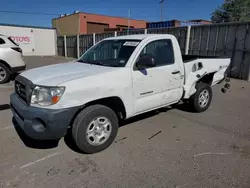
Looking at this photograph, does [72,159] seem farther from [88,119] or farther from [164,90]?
[164,90]

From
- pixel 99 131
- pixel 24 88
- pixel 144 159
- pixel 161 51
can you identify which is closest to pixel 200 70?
pixel 161 51

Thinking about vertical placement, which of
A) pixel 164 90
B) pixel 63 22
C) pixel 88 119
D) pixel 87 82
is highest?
pixel 63 22

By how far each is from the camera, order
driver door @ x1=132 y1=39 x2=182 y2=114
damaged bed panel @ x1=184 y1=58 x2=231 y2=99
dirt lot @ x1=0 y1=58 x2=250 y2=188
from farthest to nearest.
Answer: damaged bed panel @ x1=184 y1=58 x2=231 y2=99 < driver door @ x1=132 y1=39 x2=182 y2=114 < dirt lot @ x1=0 y1=58 x2=250 y2=188

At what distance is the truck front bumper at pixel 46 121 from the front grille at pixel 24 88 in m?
0.17

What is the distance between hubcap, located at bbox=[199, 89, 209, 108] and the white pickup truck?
0.47 m

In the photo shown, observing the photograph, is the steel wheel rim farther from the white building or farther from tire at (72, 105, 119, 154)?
the white building

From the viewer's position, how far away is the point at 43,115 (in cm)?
261

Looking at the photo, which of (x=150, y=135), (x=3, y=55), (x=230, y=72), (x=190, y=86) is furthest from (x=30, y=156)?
(x=230, y=72)

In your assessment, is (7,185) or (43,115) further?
(43,115)

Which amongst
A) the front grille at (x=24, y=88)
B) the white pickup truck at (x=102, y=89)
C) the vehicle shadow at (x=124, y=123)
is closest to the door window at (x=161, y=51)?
the white pickup truck at (x=102, y=89)

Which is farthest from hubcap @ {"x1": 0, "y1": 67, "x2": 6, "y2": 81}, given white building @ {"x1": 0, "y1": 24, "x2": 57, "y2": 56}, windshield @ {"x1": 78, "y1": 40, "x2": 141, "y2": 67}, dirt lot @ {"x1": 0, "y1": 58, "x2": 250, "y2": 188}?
white building @ {"x1": 0, "y1": 24, "x2": 57, "y2": 56}

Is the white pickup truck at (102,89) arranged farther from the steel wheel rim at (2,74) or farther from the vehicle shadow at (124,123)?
the steel wheel rim at (2,74)

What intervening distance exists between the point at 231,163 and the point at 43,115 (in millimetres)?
2651

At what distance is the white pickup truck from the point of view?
8.82 feet
